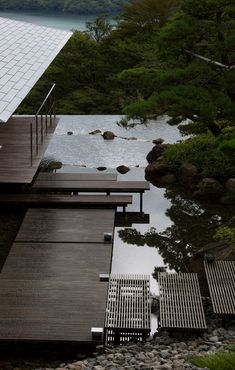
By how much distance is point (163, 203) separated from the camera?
41.3ft

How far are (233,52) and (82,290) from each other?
21.5 feet

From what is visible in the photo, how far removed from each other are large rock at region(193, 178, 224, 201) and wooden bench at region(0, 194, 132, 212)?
1.57 metres

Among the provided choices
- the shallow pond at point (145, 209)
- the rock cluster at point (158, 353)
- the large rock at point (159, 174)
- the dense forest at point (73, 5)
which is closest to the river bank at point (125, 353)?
the rock cluster at point (158, 353)

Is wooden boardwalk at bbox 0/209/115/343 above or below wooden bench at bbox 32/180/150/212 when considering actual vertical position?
below

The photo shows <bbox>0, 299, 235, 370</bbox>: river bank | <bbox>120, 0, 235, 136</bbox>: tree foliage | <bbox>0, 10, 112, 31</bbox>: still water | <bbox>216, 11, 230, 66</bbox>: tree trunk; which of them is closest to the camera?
<bbox>0, 299, 235, 370</bbox>: river bank

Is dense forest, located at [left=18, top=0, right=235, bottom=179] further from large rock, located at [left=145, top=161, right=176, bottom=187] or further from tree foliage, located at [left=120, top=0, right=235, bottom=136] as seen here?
large rock, located at [left=145, top=161, right=176, bottom=187]

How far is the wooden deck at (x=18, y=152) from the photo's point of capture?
1034cm

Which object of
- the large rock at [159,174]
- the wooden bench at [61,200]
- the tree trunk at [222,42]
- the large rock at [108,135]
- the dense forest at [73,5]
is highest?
the dense forest at [73,5]

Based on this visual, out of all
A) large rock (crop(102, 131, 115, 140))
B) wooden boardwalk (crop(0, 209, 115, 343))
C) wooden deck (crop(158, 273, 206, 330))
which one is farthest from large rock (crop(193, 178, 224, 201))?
large rock (crop(102, 131, 115, 140))

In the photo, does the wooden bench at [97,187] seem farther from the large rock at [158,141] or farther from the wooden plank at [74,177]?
the large rock at [158,141]

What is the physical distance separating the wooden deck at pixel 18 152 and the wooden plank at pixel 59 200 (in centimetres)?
78

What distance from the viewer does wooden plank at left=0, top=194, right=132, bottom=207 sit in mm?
11328

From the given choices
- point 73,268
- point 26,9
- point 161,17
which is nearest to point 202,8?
point 73,268

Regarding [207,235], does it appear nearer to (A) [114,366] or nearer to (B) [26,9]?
(A) [114,366]
